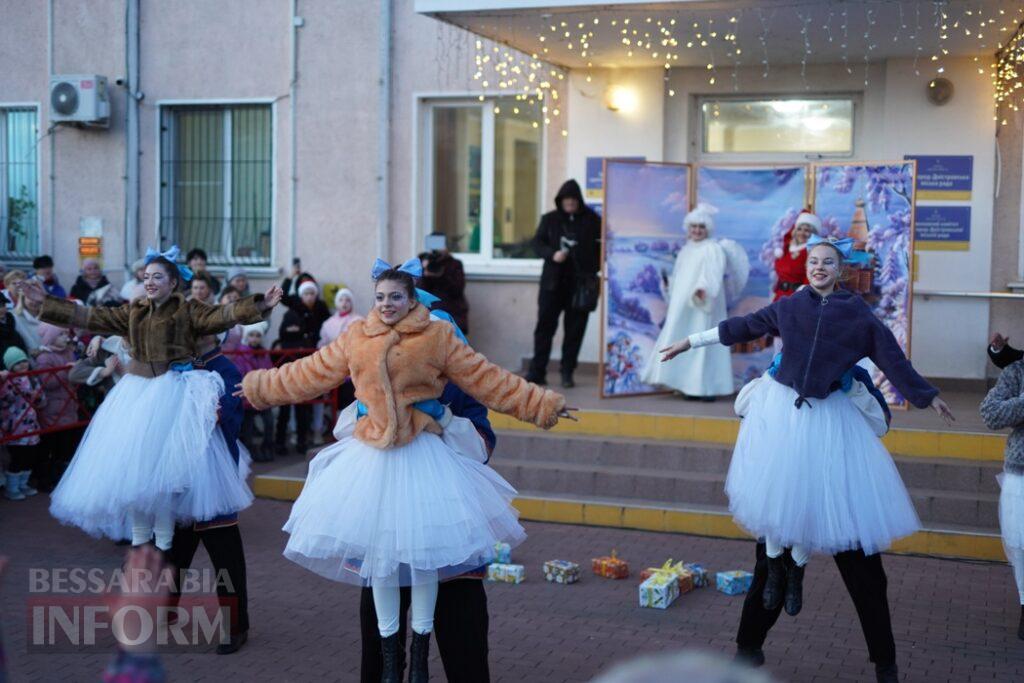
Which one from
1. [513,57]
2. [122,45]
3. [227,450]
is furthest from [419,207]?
[227,450]

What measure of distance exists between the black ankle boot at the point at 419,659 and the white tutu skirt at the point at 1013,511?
3.56 meters

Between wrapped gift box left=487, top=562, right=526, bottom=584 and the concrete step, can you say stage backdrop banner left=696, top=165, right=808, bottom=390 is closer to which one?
→ the concrete step

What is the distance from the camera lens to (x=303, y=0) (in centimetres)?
1459

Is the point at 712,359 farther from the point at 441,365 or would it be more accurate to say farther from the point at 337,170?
the point at 441,365

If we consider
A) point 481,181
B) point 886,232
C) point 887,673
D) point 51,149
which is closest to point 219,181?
point 51,149

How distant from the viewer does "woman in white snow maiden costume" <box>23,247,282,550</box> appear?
21.7 ft

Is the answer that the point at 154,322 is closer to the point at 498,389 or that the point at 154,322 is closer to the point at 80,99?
the point at 498,389

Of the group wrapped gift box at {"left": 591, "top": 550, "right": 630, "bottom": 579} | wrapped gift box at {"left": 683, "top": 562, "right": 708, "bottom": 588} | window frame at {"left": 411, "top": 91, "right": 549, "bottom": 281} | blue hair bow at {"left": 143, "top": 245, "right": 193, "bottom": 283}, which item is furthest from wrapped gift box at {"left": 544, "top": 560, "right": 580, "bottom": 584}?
window frame at {"left": 411, "top": 91, "right": 549, "bottom": 281}

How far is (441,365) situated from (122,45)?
11597 millimetres

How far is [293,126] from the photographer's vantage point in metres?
14.7

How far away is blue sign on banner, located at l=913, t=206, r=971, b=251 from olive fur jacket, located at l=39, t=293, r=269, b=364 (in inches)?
313

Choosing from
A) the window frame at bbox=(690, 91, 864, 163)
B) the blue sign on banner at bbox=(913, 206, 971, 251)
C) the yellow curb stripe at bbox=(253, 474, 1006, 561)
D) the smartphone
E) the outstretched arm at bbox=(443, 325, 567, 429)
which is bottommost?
the yellow curb stripe at bbox=(253, 474, 1006, 561)

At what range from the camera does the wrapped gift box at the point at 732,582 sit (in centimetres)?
804

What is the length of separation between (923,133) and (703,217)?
8.55 feet
